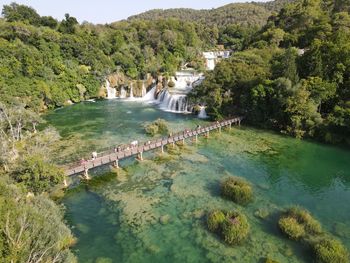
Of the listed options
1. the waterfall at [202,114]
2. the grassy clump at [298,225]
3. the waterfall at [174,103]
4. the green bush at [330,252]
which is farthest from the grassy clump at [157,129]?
the green bush at [330,252]

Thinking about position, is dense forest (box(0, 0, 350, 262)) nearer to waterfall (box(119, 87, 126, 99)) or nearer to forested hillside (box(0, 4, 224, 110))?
forested hillside (box(0, 4, 224, 110))

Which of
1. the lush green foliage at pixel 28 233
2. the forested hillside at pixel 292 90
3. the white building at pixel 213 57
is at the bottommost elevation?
the lush green foliage at pixel 28 233

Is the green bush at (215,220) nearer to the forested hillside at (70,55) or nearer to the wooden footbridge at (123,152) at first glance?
the wooden footbridge at (123,152)

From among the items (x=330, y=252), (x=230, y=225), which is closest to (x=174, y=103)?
(x=230, y=225)

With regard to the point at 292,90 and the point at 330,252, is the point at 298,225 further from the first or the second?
the point at 292,90

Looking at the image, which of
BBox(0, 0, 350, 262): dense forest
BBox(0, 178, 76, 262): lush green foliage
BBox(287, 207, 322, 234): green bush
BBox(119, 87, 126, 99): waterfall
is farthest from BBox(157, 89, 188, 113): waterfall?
BBox(0, 178, 76, 262): lush green foliage

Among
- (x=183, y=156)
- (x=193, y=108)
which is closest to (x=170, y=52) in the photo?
(x=193, y=108)

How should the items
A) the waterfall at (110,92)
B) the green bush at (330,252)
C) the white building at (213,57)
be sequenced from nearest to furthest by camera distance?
1. the green bush at (330,252)
2. the waterfall at (110,92)
3. the white building at (213,57)
